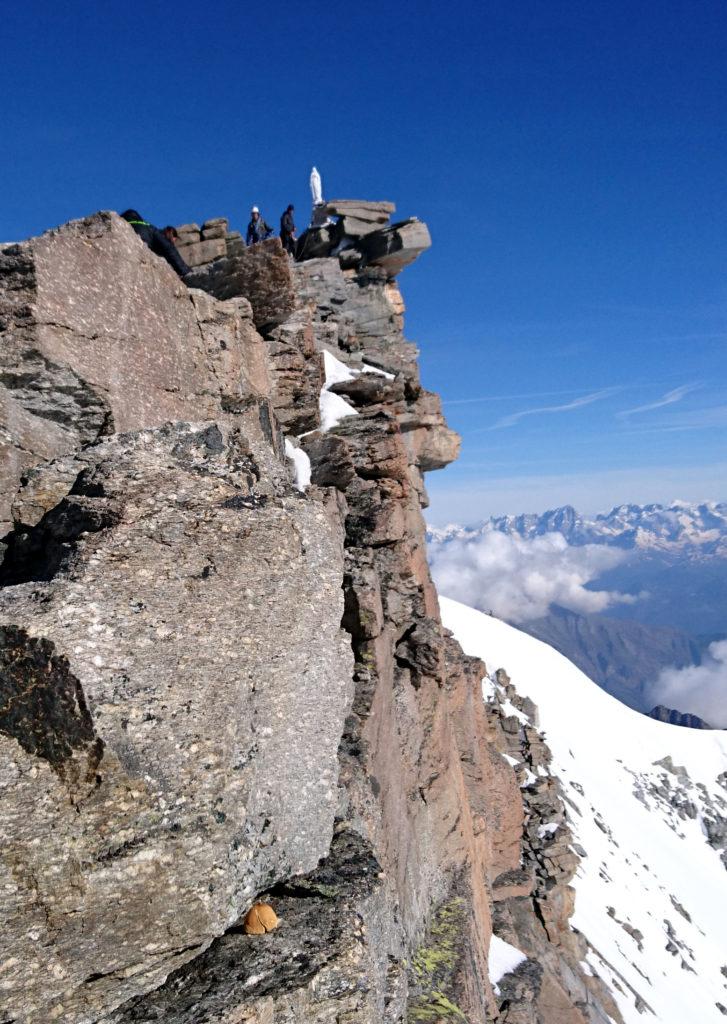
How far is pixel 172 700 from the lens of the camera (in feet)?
20.5

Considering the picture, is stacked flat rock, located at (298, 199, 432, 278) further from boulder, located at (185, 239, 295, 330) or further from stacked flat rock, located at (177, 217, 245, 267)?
boulder, located at (185, 239, 295, 330)

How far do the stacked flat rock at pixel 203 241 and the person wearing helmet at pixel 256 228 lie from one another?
8200mm

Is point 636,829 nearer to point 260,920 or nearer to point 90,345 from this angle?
point 260,920

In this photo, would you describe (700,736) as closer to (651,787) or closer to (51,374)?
(651,787)

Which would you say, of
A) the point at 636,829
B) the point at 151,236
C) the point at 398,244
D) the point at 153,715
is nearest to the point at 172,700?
the point at 153,715

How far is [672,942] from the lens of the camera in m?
43.8

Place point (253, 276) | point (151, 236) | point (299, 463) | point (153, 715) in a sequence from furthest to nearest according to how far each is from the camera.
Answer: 1. point (253, 276)
2. point (299, 463)
3. point (151, 236)
4. point (153, 715)

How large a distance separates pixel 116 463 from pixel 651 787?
240 feet

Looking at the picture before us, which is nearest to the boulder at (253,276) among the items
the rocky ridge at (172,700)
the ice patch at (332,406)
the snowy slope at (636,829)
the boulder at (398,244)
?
the ice patch at (332,406)

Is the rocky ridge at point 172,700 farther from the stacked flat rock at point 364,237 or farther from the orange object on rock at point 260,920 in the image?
the stacked flat rock at point 364,237

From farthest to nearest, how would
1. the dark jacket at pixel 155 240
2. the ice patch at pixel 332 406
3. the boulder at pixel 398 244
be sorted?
the boulder at pixel 398 244
the ice patch at pixel 332 406
the dark jacket at pixel 155 240

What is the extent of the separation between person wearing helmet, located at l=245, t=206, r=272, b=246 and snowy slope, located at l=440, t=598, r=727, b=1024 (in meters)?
36.7

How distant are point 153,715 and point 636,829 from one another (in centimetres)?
6227

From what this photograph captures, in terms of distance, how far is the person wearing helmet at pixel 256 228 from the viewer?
2928 cm
